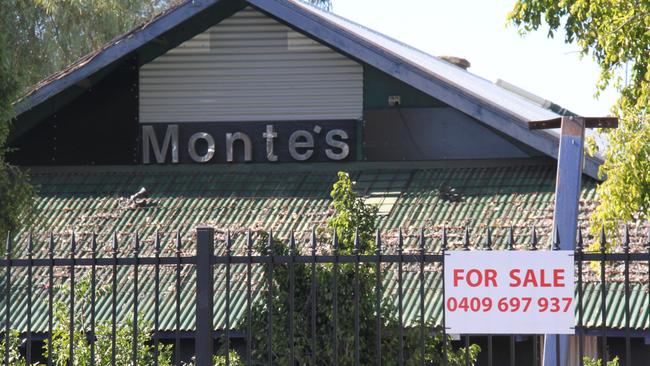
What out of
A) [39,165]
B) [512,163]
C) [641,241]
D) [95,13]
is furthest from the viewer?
[95,13]

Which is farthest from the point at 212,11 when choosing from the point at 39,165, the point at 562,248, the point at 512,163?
the point at 562,248

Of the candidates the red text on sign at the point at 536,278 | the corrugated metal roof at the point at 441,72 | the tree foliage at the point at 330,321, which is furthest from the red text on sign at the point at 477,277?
the corrugated metal roof at the point at 441,72

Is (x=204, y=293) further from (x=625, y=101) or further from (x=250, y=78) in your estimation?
(x=250, y=78)

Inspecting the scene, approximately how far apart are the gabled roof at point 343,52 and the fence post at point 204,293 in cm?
649

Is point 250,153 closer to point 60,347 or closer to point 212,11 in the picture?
point 212,11

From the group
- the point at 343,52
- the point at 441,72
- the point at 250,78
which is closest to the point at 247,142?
the point at 250,78

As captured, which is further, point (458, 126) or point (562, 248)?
point (458, 126)

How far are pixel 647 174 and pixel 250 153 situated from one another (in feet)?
20.2

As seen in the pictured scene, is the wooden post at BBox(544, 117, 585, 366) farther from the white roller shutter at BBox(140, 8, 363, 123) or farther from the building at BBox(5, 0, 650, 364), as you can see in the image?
the white roller shutter at BBox(140, 8, 363, 123)

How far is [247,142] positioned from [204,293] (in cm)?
742

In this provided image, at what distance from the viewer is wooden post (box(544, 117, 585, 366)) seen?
770 centimetres

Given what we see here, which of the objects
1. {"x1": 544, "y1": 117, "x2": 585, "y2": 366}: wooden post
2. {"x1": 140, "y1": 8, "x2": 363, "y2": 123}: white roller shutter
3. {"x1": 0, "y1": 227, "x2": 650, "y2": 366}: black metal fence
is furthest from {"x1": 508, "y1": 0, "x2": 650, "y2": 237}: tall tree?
{"x1": 140, "y1": 8, "x2": 363, "y2": 123}: white roller shutter

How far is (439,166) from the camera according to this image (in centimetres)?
1495

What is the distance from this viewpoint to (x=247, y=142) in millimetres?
15250
